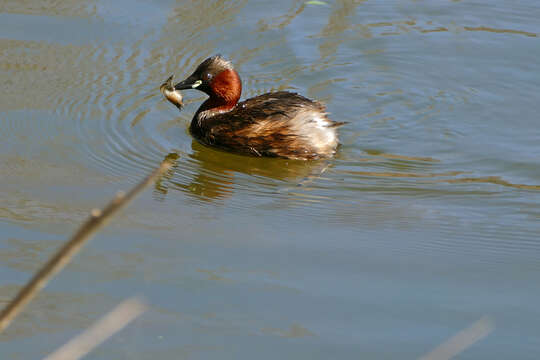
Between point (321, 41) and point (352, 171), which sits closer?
point (352, 171)

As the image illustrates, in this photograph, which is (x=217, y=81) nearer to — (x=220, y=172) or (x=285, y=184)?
(x=220, y=172)

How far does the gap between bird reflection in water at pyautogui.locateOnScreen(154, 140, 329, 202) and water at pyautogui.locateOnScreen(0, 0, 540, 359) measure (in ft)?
0.08

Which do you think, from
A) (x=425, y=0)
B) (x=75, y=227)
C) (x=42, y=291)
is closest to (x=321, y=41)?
(x=425, y=0)

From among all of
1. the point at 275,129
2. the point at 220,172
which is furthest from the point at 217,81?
the point at 220,172

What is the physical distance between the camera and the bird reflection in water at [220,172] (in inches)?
207

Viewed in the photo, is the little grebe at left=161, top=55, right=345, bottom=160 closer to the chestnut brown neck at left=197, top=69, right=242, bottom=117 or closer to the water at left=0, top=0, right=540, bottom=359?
the water at left=0, top=0, right=540, bottom=359

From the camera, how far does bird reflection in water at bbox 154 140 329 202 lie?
5.25 metres

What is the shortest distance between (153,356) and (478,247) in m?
2.10

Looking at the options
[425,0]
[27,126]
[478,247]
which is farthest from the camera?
[425,0]

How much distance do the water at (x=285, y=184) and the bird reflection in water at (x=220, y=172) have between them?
24 mm

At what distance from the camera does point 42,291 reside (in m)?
3.52

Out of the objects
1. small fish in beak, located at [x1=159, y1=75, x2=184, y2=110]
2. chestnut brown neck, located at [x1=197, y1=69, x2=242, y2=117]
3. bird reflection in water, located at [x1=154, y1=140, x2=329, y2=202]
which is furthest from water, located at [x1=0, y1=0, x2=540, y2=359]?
chestnut brown neck, located at [x1=197, y1=69, x2=242, y2=117]

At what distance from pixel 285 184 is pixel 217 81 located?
1.57m

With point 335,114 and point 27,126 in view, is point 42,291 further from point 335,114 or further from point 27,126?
point 335,114
